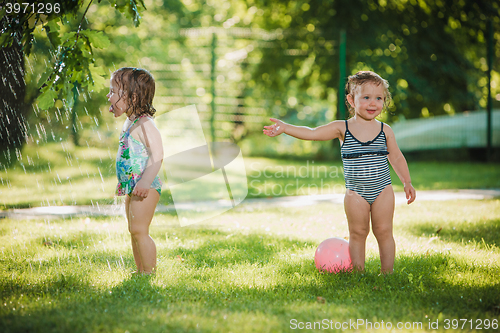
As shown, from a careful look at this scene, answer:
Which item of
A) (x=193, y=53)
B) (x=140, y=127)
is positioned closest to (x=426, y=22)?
(x=193, y=53)

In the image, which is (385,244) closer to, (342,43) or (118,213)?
(118,213)

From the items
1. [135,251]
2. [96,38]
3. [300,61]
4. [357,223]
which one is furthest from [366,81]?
[300,61]

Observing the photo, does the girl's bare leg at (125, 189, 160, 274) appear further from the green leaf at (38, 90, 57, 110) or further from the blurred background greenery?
the blurred background greenery

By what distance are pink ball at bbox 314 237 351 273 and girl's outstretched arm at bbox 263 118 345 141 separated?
34.7 inches

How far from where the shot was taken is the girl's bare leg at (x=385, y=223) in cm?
323

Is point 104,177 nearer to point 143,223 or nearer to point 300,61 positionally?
point 143,223

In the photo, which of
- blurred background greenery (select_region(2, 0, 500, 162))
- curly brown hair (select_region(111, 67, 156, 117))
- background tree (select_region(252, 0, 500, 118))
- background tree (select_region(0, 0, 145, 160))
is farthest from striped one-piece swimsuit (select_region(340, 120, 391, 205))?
background tree (select_region(252, 0, 500, 118))

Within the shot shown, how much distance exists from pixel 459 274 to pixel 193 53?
11.3m

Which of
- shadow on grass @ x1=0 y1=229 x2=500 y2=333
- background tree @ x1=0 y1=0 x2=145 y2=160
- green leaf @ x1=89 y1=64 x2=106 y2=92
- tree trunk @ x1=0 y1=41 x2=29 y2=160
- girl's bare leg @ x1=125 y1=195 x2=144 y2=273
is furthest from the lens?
tree trunk @ x1=0 y1=41 x2=29 y2=160

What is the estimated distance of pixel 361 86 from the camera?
10.9 ft

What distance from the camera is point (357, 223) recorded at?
328 cm

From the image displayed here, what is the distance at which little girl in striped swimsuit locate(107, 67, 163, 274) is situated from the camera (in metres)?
3.24

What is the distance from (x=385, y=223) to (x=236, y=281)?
123cm

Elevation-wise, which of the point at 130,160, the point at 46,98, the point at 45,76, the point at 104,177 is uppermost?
the point at 45,76
